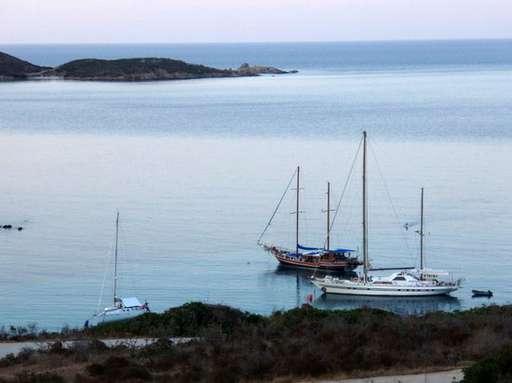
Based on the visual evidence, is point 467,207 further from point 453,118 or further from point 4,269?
point 453,118

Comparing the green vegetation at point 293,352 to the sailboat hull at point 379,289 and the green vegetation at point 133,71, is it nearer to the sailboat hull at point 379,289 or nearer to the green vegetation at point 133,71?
the sailboat hull at point 379,289

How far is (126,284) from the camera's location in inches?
1474

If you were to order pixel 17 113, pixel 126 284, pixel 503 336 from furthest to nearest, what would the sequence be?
pixel 17 113 < pixel 126 284 < pixel 503 336

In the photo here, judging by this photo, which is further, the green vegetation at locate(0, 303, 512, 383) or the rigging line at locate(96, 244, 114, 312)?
the rigging line at locate(96, 244, 114, 312)

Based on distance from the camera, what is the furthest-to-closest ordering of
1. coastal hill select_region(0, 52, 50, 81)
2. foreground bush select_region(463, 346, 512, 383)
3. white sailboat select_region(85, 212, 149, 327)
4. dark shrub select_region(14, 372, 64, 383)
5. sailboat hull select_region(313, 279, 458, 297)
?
coastal hill select_region(0, 52, 50, 81), sailboat hull select_region(313, 279, 458, 297), white sailboat select_region(85, 212, 149, 327), dark shrub select_region(14, 372, 64, 383), foreground bush select_region(463, 346, 512, 383)

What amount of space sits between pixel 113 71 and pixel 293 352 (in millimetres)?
160478

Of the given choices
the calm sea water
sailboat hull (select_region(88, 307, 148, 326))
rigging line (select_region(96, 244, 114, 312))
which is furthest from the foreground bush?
rigging line (select_region(96, 244, 114, 312))

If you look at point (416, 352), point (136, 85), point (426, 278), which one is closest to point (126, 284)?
point (426, 278)

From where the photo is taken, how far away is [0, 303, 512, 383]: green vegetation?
15.7 m

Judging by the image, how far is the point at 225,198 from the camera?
2062 inches

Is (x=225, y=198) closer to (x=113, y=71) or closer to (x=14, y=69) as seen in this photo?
(x=113, y=71)

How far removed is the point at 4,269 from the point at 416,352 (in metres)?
25.7

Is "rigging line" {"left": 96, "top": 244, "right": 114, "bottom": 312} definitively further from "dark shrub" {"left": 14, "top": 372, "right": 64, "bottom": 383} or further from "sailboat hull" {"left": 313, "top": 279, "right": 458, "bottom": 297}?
"dark shrub" {"left": 14, "top": 372, "right": 64, "bottom": 383}

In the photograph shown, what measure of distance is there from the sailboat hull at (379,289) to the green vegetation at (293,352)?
16.0 meters
